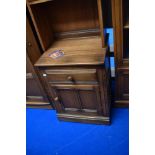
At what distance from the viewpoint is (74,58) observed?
46.7 inches

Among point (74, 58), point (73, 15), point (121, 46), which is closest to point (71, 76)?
point (74, 58)

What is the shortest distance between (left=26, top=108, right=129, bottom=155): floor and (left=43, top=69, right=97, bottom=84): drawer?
0.55 metres

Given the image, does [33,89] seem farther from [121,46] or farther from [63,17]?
[121,46]

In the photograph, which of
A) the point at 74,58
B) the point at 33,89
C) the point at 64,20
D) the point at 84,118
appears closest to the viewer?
the point at 74,58

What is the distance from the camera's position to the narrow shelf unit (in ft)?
4.25

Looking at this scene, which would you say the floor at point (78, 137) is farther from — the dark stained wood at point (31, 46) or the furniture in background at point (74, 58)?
the dark stained wood at point (31, 46)

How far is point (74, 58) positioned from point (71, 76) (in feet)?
0.47

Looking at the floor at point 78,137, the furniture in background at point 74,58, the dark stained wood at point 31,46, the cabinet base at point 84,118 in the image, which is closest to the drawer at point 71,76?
the furniture in background at point 74,58

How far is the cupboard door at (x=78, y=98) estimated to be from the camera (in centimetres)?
129

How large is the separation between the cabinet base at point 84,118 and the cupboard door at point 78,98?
0.07m
